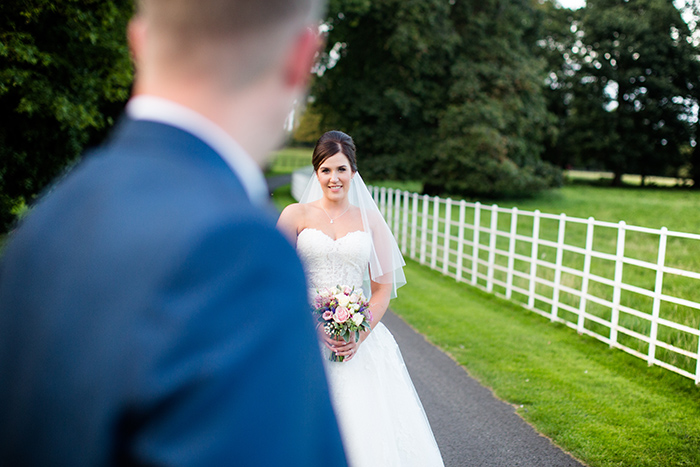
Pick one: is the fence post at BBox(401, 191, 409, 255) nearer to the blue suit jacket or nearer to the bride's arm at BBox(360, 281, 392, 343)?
the bride's arm at BBox(360, 281, 392, 343)

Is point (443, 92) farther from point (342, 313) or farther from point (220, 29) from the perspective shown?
point (220, 29)

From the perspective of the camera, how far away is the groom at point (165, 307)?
1.92ft

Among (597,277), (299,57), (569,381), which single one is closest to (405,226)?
(597,277)

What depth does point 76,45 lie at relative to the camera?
11578 millimetres

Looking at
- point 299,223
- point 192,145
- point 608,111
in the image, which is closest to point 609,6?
point 608,111

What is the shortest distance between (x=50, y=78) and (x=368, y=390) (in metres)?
10.7

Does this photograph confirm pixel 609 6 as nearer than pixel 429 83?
No

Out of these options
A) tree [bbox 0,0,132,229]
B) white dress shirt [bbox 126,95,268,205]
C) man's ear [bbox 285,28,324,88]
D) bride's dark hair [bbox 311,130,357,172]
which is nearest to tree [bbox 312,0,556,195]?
tree [bbox 0,0,132,229]

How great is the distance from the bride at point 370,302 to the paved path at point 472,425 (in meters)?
0.83

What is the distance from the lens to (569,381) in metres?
5.64

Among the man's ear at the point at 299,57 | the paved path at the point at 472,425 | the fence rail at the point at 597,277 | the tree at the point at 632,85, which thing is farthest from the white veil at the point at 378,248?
the tree at the point at 632,85

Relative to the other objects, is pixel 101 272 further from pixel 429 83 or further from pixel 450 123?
pixel 429 83

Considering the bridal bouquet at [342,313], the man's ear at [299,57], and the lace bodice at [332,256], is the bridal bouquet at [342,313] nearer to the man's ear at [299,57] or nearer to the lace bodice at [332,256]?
the lace bodice at [332,256]

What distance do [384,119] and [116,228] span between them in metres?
23.7
